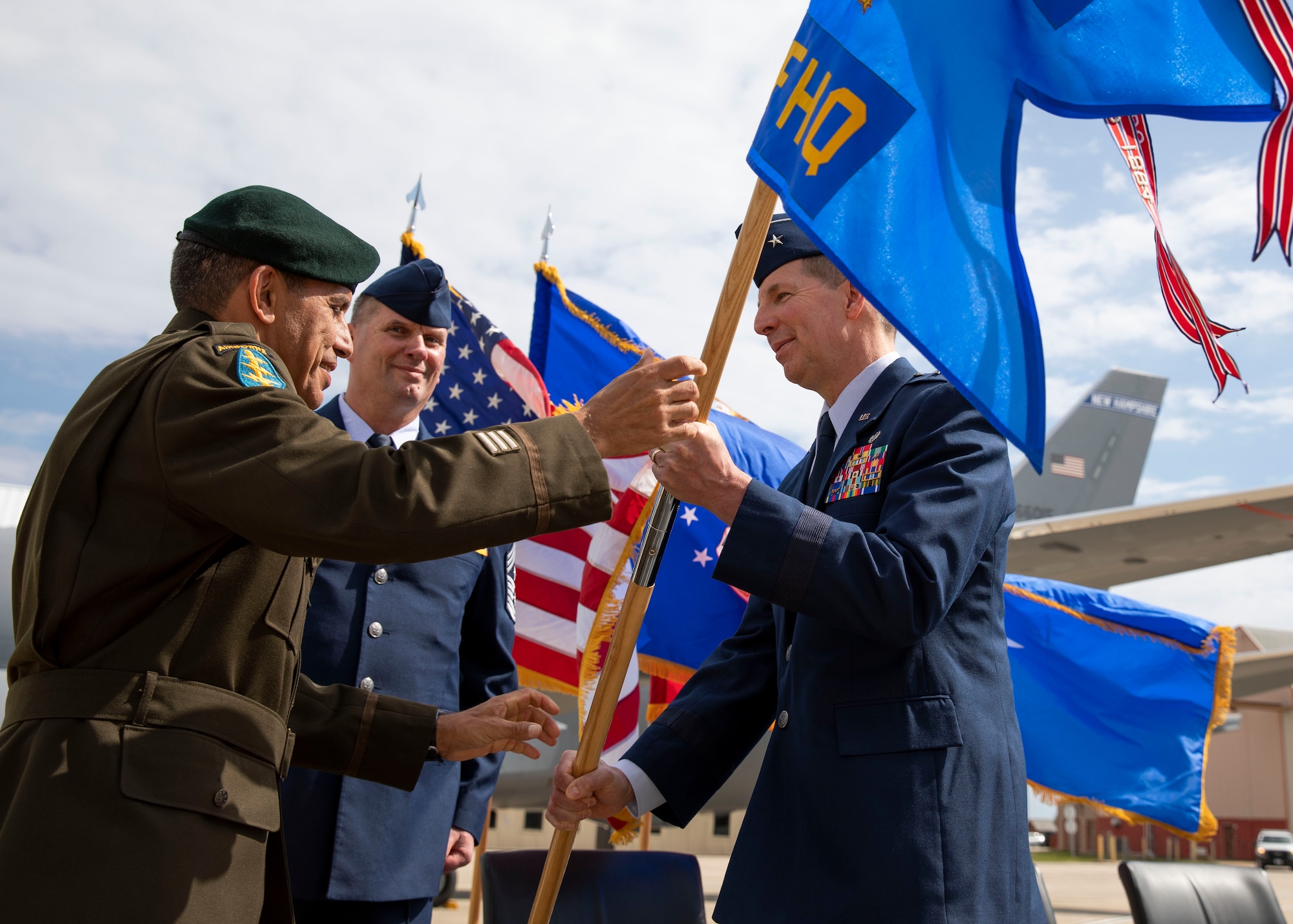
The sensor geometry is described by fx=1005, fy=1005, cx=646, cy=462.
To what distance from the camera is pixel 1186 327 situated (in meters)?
2.27

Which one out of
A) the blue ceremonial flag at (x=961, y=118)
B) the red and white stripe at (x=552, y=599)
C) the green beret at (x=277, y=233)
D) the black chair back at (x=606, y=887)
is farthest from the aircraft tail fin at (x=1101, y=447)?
the green beret at (x=277, y=233)

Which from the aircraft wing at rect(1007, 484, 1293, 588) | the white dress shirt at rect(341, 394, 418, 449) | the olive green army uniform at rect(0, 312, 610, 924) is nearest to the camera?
the olive green army uniform at rect(0, 312, 610, 924)

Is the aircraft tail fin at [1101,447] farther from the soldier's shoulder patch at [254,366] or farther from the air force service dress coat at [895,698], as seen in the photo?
the soldier's shoulder patch at [254,366]

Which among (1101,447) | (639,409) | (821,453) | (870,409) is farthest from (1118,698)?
(1101,447)

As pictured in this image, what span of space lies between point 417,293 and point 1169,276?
217 centimetres

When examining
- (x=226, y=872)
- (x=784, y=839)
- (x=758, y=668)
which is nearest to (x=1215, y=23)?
(x=758, y=668)

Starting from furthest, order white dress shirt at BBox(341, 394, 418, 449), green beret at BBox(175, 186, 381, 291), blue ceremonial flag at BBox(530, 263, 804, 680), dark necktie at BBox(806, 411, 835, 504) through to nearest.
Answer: blue ceremonial flag at BBox(530, 263, 804, 680)
white dress shirt at BBox(341, 394, 418, 449)
dark necktie at BBox(806, 411, 835, 504)
green beret at BBox(175, 186, 381, 291)

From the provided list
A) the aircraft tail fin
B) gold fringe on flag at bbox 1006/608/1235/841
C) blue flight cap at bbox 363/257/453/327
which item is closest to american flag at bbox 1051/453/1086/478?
the aircraft tail fin

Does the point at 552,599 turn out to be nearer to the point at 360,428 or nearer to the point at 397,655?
the point at 360,428

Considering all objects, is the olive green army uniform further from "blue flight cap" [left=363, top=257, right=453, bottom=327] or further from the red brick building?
the red brick building

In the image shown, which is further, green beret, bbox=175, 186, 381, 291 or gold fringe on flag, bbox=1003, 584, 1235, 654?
gold fringe on flag, bbox=1003, 584, 1235, 654

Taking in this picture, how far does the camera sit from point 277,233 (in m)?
1.70

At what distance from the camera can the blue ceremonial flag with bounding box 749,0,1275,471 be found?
192cm

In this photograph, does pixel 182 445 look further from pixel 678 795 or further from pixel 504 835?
pixel 504 835
